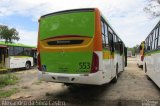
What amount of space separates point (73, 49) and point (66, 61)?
498 mm

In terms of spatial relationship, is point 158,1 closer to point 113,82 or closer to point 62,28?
point 113,82

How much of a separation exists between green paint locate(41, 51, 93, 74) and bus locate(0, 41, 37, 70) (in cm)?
1339

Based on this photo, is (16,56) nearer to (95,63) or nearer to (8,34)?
(95,63)

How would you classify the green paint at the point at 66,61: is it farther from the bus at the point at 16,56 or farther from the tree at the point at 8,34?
the tree at the point at 8,34

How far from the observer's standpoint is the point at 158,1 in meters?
22.8

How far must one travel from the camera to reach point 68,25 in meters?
8.97

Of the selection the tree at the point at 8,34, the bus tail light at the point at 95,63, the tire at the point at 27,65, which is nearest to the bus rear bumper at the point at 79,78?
the bus tail light at the point at 95,63

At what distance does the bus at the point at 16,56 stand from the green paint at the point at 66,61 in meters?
13.4

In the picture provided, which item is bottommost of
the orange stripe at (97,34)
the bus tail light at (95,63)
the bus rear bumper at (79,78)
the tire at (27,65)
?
the tire at (27,65)

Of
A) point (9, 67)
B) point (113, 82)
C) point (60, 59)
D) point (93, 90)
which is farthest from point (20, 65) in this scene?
point (60, 59)

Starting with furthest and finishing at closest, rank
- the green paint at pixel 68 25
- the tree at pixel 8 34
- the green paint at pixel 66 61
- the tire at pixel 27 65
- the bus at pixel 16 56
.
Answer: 1. the tree at pixel 8 34
2. the tire at pixel 27 65
3. the bus at pixel 16 56
4. the green paint at pixel 68 25
5. the green paint at pixel 66 61

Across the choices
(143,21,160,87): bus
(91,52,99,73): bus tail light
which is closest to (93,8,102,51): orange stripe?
(91,52,99,73): bus tail light

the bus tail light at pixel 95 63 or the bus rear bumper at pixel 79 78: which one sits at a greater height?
the bus tail light at pixel 95 63

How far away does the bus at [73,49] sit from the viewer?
27.8 ft
